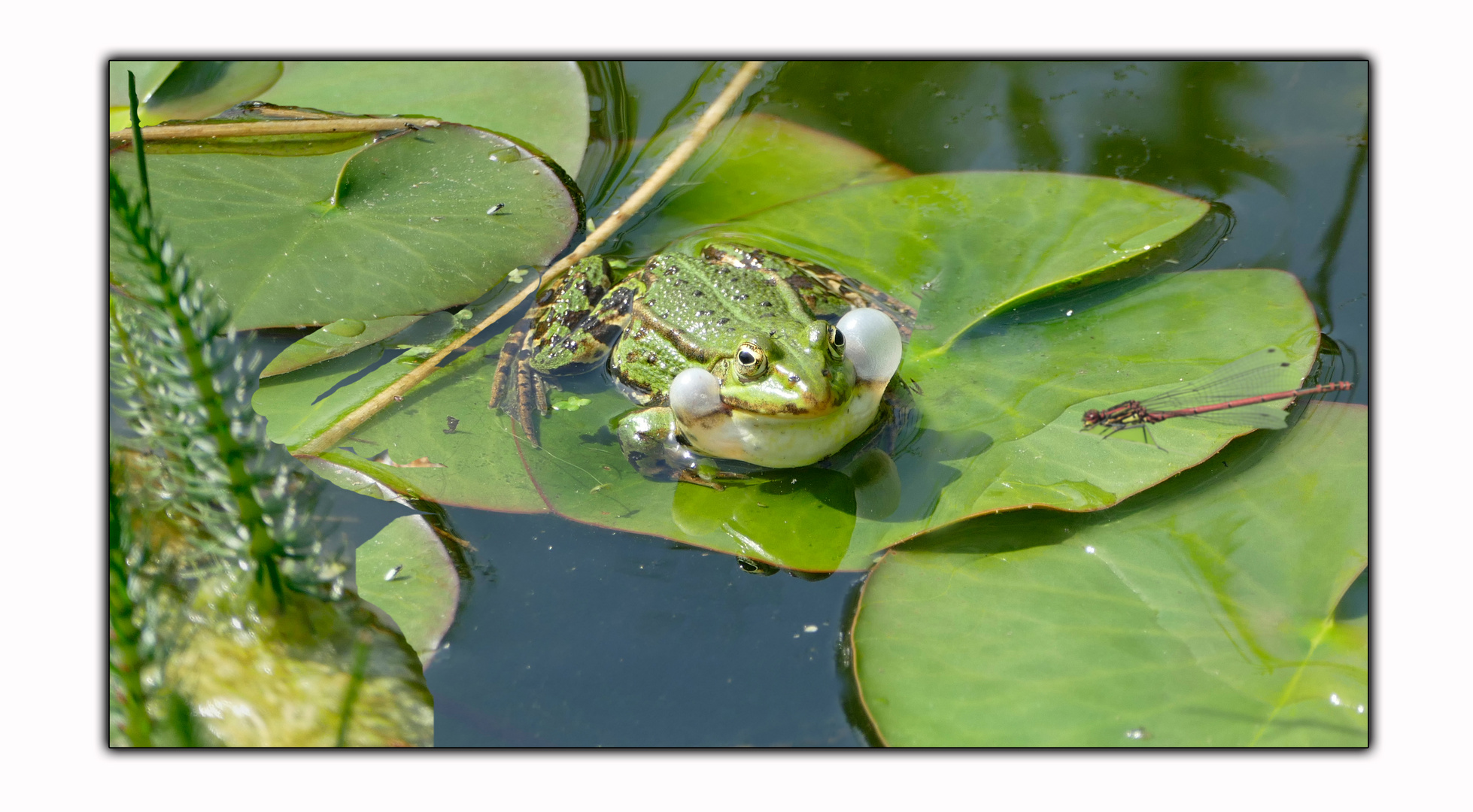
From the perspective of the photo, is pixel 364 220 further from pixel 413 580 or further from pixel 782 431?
pixel 782 431

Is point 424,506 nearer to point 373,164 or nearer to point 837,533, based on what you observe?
point 837,533

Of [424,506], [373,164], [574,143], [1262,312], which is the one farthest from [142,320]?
[1262,312]

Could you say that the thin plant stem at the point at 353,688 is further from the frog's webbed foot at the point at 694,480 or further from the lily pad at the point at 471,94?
the lily pad at the point at 471,94

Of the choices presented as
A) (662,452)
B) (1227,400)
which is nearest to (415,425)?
(662,452)

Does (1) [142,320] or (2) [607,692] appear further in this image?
(2) [607,692]

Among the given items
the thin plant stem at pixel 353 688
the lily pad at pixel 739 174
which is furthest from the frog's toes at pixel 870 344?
the thin plant stem at pixel 353 688

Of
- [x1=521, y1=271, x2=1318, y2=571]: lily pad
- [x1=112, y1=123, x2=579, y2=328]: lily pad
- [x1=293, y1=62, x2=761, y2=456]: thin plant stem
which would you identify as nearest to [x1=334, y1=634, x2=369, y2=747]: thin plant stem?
[x1=521, y1=271, x2=1318, y2=571]: lily pad
